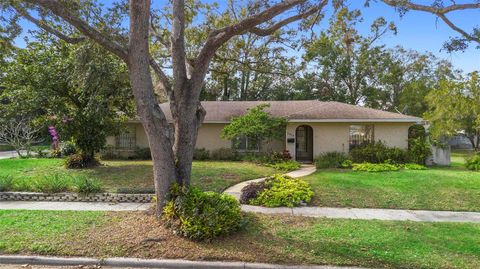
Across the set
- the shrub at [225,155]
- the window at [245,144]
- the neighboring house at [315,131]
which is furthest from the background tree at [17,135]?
the window at [245,144]

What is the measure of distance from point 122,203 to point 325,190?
5.96 m

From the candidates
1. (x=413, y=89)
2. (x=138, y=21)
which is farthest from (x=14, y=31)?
(x=413, y=89)

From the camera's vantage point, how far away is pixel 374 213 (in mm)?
8461

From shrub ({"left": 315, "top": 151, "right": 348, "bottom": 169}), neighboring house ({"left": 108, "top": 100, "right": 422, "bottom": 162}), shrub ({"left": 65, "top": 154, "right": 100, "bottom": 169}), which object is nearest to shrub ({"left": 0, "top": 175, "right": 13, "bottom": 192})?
shrub ({"left": 65, "top": 154, "right": 100, "bottom": 169})

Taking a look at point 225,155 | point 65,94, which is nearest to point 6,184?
point 65,94

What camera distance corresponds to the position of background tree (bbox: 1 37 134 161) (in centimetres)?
1362

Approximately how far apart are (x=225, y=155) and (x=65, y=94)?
8554mm

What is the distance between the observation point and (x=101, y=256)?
5508mm

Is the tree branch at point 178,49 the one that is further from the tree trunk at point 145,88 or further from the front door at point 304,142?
the front door at point 304,142

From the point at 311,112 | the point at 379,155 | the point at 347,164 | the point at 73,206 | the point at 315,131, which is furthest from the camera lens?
the point at 311,112

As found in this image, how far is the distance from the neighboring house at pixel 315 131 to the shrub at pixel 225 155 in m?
0.50

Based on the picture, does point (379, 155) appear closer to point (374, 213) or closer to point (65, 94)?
point (374, 213)

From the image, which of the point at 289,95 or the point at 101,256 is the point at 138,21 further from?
the point at 289,95

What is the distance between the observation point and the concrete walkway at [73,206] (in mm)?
8742
